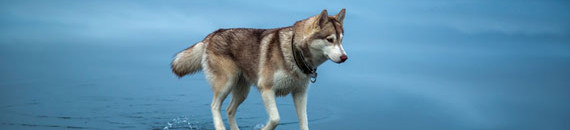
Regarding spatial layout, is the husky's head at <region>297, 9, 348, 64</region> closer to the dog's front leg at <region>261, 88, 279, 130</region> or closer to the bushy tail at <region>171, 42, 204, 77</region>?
the dog's front leg at <region>261, 88, 279, 130</region>

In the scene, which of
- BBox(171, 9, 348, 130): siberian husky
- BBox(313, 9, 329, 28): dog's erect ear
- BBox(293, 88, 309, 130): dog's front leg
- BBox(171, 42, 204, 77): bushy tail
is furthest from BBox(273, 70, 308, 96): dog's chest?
BBox(171, 42, 204, 77): bushy tail

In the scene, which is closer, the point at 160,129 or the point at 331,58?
the point at 331,58

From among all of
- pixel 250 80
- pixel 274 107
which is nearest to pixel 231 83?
pixel 250 80

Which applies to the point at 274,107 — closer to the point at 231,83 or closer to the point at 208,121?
the point at 231,83

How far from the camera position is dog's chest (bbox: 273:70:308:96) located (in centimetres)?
838

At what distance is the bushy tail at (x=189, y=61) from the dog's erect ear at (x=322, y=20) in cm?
254

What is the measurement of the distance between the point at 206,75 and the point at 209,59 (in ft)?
0.83

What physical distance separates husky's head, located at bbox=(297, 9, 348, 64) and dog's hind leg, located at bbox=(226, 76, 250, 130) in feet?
6.04

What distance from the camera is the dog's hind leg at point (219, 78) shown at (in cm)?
916

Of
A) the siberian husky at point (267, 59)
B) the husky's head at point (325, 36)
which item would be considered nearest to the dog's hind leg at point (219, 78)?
the siberian husky at point (267, 59)

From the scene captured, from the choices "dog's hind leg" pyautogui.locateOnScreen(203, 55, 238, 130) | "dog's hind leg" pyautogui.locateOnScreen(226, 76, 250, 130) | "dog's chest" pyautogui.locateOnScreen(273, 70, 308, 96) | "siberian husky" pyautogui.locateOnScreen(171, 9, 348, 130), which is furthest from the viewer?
"dog's hind leg" pyautogui.locateOnScreen(226, 76, 250, 130)

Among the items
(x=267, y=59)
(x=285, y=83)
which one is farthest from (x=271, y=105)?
(x=267, y=59)

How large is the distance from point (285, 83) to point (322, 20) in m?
1.06

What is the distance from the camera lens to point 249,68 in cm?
888
